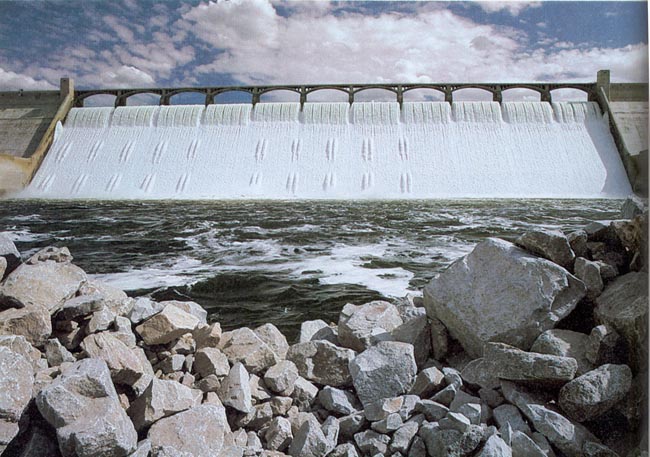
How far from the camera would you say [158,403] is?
162 centimetres

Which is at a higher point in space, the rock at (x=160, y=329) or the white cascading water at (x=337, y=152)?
the white cascading water at (x=337, y=152)

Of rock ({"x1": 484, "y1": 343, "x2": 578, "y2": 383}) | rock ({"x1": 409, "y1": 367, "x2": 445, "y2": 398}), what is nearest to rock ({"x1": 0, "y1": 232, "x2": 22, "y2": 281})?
rock ({"x1": 409, "y1": 367, "x2": 445, "y2": 398})

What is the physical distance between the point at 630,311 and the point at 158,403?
1.74 meters

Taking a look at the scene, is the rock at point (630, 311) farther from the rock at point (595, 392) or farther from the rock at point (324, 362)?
the rock at point (324, 362)

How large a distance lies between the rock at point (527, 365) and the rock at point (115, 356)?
1.34 metres

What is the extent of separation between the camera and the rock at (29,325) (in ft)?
6.34

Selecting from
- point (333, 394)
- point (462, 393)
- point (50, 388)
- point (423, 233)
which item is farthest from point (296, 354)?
point (423, 233)

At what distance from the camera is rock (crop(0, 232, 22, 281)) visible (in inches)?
94.0

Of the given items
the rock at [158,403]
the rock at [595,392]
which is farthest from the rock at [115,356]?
the rock at [595,392]

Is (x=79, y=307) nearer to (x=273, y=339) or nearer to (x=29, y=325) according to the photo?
(x=29, y=325)

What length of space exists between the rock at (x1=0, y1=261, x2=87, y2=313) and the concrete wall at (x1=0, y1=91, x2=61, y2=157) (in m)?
19.1

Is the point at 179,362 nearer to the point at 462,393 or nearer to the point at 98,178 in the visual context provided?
the point at 462,393

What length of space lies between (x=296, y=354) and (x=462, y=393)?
0.79 m

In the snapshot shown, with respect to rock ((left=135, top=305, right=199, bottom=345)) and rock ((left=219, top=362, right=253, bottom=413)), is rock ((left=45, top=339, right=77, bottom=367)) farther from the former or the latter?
rock ((left=219, top=362, right=253, bottom=413))
